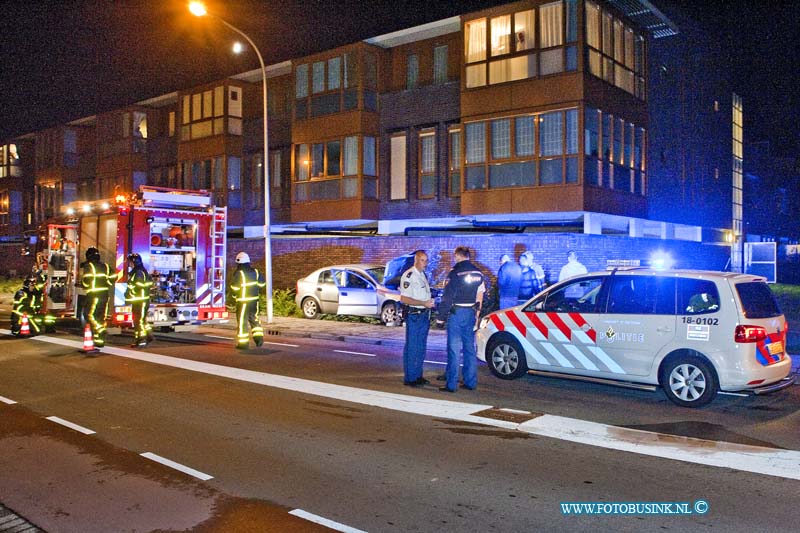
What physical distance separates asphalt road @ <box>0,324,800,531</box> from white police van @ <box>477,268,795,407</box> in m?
0.35

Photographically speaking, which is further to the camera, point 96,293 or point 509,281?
point 509,281

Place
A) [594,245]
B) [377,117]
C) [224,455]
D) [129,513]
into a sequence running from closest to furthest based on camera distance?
[129,513]
[224,455]
[594,245]
[377,117]

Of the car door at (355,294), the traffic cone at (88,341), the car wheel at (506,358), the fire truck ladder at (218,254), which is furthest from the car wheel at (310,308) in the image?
the car wheel at (506,358)

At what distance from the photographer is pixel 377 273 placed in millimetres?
19125

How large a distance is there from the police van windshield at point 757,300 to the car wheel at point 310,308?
501 inches

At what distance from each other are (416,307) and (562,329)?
2.01m

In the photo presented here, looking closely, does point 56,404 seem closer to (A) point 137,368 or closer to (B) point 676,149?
(A) point 137,368

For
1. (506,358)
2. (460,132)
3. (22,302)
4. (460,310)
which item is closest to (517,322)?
(506,358)

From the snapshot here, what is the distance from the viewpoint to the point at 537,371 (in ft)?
34.1

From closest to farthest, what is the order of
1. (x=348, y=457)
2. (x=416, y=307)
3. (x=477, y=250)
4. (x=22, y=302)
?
(x=348, y=457)
(x=416, y=307)
(x=22, y=302)
(x=477, y=250)

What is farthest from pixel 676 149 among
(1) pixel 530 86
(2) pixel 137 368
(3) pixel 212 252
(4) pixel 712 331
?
(2) pixel 137 368

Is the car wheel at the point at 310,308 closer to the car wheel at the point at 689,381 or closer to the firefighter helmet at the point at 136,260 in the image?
the firefighter helmet at the point at 136,260

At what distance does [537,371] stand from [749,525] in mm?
5504

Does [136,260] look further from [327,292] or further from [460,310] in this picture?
[460,310]
